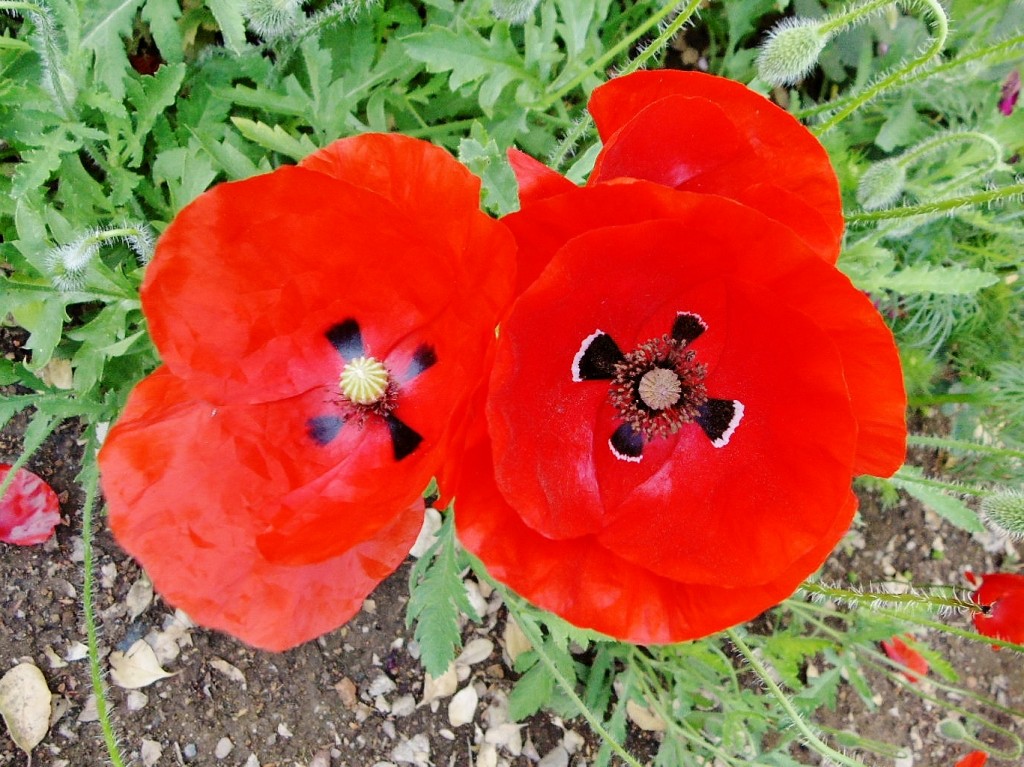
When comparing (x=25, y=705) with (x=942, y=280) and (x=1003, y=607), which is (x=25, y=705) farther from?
(x=942, y=280)

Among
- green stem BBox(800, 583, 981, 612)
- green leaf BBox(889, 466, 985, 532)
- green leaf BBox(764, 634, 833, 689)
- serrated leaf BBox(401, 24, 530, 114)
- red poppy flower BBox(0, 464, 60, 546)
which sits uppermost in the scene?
serrated leaf BBox(401, 24, 530, 114)

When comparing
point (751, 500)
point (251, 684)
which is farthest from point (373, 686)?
point (751, 500)

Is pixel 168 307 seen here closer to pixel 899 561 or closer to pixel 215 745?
pixel 215 745

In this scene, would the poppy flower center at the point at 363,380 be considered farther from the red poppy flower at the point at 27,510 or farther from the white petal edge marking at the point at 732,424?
the red poppy flower at the point at 27,510

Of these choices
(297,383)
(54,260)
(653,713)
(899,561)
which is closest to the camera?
(297,383)

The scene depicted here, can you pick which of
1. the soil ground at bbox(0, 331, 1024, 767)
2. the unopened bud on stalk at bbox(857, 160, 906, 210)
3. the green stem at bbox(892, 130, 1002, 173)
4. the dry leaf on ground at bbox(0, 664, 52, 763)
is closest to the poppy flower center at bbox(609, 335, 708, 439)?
the green stem at bbox(892, 130, 1002, 173)

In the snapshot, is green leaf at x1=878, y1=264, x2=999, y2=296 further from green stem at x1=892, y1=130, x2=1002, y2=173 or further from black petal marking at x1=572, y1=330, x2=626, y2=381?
black petal marking at x1=572, y1=330, x2=626, y2=381
